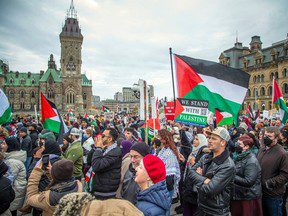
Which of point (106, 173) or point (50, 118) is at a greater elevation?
point (50, 118)

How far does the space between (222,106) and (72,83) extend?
231ft

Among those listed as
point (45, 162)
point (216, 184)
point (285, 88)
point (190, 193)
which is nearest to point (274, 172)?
point (190, 193)

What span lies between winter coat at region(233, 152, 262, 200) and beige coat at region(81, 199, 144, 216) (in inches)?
108

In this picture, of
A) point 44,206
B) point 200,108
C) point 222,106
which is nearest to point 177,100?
point 200,108

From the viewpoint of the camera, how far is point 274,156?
4.31m

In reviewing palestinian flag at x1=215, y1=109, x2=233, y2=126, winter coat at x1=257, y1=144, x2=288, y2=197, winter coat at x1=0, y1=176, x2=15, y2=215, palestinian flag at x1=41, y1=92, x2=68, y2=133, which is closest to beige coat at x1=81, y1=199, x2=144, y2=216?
winter coat at x1=0, y1=176, x2=15, y2=215

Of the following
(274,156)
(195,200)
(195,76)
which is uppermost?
(195,76)

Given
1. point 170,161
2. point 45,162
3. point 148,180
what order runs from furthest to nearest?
point 170,161
point 45,162
point 148,180

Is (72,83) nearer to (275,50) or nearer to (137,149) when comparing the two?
(275,50)

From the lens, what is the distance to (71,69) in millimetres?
71688

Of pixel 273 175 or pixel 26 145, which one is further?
pixel 26 145

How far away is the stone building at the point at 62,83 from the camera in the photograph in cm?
7062

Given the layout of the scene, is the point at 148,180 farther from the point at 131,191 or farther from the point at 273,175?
the point at 273,175

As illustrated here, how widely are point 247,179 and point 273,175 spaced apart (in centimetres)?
80
